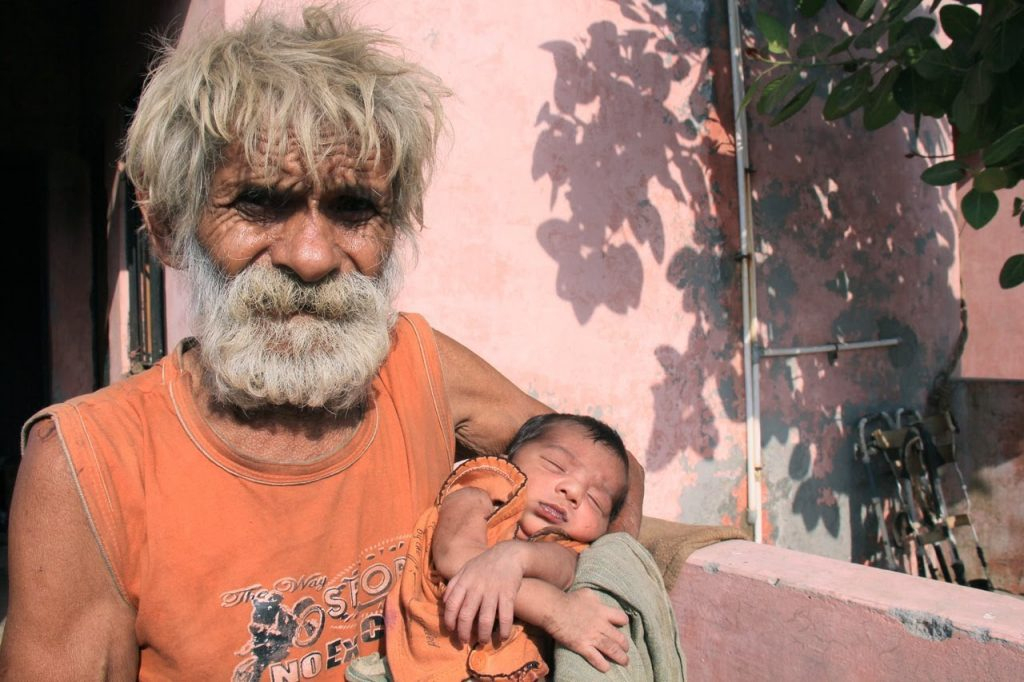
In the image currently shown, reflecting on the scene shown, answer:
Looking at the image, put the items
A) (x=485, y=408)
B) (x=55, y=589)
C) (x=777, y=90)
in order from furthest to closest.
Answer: (x=777, y=90)
(x=485, y=408)
(x=55, y=589)

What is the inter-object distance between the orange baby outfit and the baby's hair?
0.33 metres

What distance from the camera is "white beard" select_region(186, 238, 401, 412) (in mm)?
1516

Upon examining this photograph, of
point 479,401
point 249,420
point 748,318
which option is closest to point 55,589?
point 249,420

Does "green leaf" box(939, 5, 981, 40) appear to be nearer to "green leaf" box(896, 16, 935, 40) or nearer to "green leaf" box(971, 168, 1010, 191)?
"green leaf" box(896, 16, 935, 40)

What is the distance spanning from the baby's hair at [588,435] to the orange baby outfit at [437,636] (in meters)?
0.33

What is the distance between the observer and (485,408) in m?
2.07

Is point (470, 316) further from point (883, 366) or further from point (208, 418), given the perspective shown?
point (883, 366)

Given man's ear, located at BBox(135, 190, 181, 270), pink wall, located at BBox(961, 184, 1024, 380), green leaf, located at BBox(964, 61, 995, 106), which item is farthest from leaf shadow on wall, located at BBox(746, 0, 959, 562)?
man's ear, located at BBox(135, 190, 181, 270)

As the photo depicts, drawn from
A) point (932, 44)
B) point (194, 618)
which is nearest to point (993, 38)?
point (932, 44)

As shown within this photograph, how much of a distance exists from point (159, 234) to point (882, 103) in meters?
2.61

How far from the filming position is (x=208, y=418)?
1.55 metres

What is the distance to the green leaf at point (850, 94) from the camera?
9.78 feet

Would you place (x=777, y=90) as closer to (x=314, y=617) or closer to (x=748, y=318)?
(x=748, y=318)

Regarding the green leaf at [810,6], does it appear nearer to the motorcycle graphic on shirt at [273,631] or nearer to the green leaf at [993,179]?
the green leaf at [993,179]
